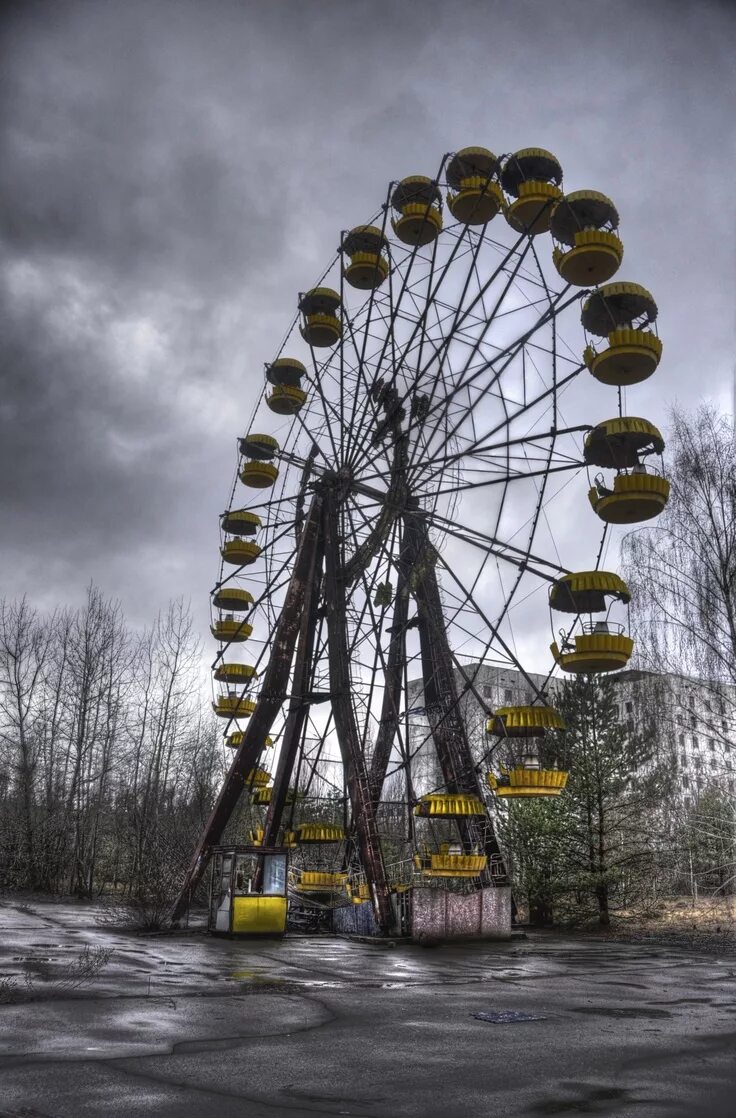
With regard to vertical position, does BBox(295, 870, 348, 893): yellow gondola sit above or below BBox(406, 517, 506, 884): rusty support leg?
below

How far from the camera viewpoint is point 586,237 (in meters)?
17.3

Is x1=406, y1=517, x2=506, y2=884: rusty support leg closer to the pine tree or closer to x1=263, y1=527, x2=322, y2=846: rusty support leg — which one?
x1=263, y1=527, x2=322, y2=846: rusty support leg

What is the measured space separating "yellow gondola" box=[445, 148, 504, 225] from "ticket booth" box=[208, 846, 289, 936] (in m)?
16.2

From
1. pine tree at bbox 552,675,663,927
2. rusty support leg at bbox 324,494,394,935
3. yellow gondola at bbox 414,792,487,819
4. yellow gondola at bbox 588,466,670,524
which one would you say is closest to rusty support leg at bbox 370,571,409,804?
rusty support leg at bbox 324,494,394,935

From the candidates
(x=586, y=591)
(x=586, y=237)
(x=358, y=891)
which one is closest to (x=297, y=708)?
(x=358, y=891)

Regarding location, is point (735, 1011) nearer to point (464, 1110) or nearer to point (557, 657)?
point (464, 1110)

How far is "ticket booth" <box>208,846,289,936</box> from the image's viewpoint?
18.8 meters

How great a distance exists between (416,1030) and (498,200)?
791 inches

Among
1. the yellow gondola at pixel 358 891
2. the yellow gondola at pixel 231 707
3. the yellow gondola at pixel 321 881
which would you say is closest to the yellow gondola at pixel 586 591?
the yellow gondola at pixel 358 891

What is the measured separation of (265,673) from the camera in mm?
22688

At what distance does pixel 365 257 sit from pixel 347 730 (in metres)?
13.8

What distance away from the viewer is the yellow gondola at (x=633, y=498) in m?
16.6

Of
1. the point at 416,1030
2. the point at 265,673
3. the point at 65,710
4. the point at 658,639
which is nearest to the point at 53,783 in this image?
the point at 65,710

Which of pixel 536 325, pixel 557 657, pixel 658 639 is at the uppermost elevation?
pixel 536 325
